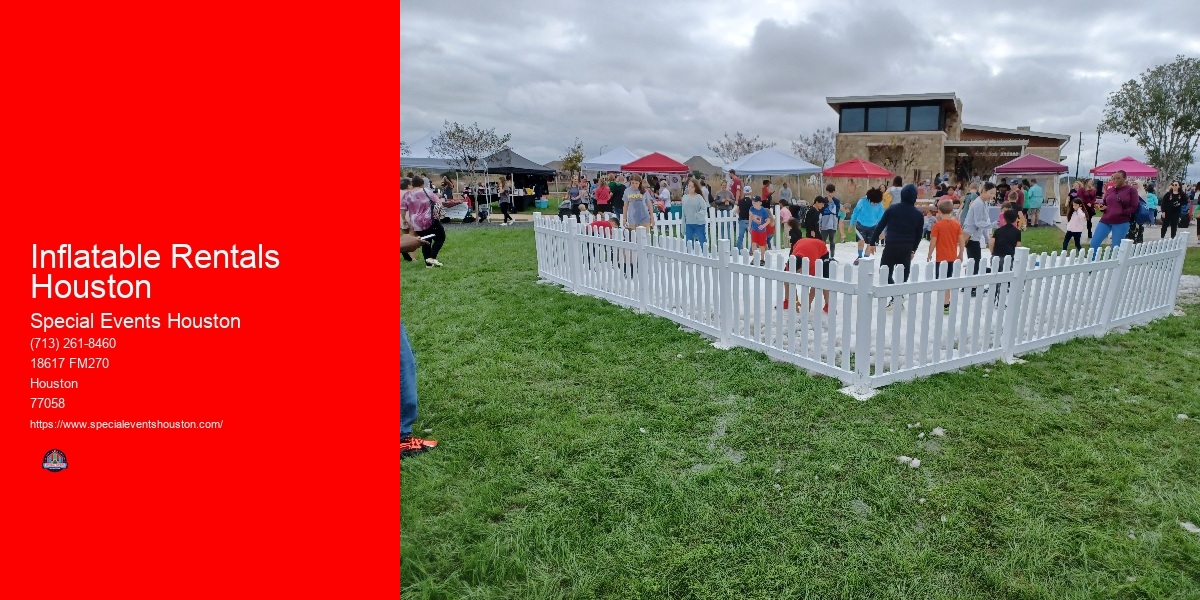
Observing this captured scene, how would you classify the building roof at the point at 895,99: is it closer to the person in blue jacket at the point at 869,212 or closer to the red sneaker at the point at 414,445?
the person in blue jacket at the point at 869,212

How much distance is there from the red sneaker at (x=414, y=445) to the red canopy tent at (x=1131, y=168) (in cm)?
1827

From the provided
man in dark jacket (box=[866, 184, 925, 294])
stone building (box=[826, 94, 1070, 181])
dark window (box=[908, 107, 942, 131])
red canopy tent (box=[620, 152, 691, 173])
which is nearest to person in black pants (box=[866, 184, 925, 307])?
man in dark jacket (box=[866, 184, 925, 294])

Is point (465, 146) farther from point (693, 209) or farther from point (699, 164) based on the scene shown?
point (699, 164)

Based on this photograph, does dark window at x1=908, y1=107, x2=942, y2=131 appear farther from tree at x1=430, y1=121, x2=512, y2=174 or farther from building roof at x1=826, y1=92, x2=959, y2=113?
tree at x1=430, y1=121, x2=512, y2=174

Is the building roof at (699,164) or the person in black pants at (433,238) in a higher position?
the building roof at (699,164)

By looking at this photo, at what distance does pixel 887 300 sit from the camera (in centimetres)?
476

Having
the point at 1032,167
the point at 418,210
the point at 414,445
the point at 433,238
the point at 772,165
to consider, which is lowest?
the point at 414,445

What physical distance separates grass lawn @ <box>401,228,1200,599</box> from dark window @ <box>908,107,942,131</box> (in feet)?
95.3

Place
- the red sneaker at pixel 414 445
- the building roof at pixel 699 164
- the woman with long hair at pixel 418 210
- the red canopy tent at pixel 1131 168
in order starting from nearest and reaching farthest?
the red sneaker at pixel 414 445 < the woman with long hair at pixel 418 210 < the red canopy tent at pixel 1131 168 < the building roof at pixel 699 164

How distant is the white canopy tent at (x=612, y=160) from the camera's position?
19.5 meters

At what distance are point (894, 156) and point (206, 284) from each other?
35350 mm

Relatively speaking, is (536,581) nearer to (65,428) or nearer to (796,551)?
(796,551)

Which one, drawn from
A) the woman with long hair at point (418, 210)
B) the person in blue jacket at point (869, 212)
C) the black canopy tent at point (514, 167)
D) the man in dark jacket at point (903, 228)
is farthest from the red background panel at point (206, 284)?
the black canopy tent at point (514, 167)

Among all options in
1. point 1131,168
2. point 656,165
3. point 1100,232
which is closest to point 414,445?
point 1100,232
